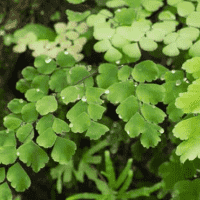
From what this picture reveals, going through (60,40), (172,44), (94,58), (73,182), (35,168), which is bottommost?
(73,182)

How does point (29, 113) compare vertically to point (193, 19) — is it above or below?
below

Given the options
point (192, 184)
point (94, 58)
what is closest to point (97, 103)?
point (192, 184)

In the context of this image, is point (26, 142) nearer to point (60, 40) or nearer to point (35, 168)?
point (35, 168)

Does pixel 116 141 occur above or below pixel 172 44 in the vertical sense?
below

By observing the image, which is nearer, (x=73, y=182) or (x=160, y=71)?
(x=160, y=71)

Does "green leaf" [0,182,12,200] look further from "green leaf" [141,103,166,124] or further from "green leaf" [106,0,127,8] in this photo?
"green leaf" [106,0,127,8]

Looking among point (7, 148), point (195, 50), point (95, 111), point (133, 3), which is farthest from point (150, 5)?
point (7, 148)

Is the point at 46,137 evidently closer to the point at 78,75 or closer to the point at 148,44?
the point at 78,75
